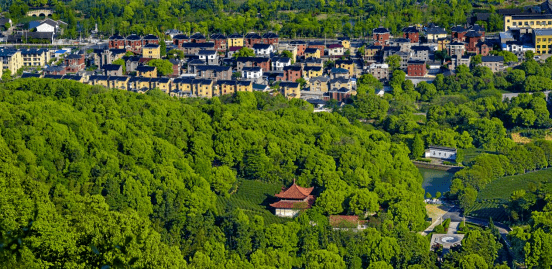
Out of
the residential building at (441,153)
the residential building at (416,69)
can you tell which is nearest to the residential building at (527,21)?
the residential building at (416,69)

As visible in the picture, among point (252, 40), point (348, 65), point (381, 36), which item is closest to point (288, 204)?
point (348, 65)

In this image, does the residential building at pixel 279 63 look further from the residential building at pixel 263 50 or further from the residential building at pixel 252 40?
the residential building at pixel 252 40

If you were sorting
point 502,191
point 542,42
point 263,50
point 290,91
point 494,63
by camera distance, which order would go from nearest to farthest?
point 502,191 < point 290,91 < point 494,63 < point 542,42 < point 263,50

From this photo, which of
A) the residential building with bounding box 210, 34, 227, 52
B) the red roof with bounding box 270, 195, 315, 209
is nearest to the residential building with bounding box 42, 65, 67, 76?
the residential building with bounding box 210, 34, 227, 52

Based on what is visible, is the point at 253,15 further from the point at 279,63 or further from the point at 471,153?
the point at 471,153

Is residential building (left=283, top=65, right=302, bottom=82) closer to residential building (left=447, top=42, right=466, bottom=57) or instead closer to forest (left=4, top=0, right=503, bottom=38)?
residential building (left=447, top=42, right=466, bottom=57)
